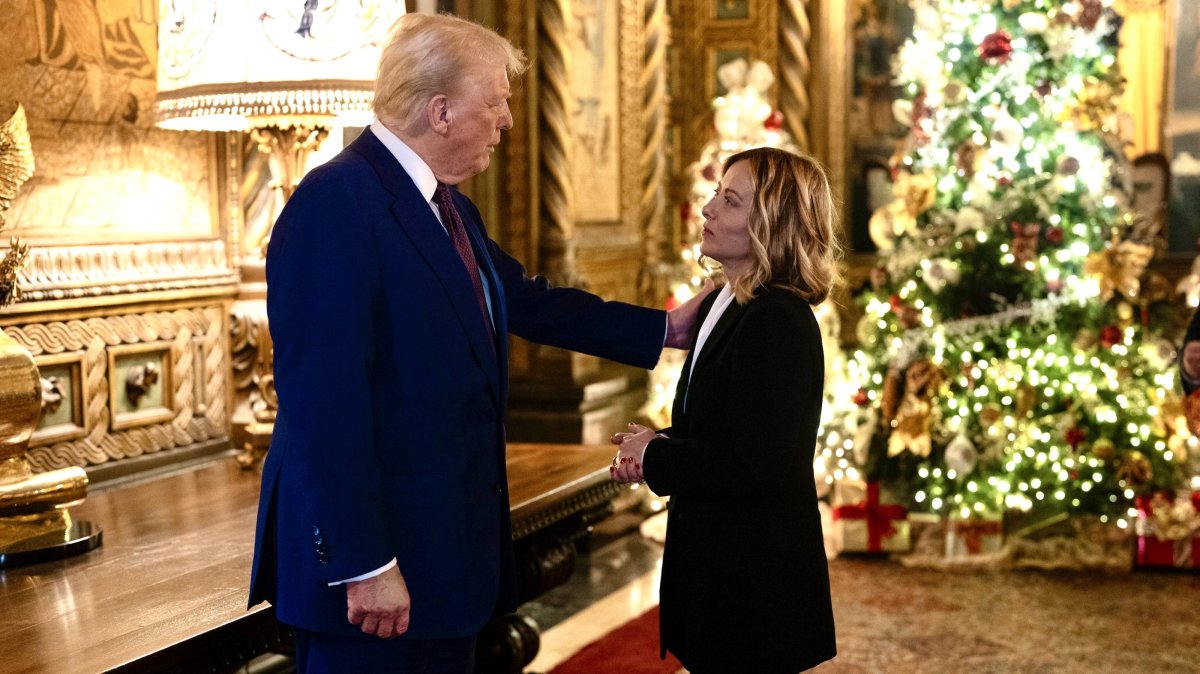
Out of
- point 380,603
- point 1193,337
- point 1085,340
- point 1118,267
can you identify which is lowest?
point 380,603

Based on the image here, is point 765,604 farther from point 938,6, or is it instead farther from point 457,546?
point 938,6

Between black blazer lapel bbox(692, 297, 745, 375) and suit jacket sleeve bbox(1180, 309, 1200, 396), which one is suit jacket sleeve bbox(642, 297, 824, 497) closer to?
black blazer lapel bbox(692, 297, 745, 375)

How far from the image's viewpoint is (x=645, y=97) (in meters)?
6.75

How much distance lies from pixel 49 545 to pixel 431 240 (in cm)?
90

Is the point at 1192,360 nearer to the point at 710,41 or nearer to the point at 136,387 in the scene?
the point at 136,387

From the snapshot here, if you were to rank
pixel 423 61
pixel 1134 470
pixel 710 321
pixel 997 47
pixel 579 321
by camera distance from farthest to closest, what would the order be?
pixel 997 47, pixel 1134 470, pixel 579 321, pixel 710 321, pixel 423 61

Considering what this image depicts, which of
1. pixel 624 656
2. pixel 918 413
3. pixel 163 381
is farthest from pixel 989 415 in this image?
pixel 163 381

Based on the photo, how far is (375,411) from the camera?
1.79m

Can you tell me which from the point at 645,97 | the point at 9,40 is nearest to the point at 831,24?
the point at 645,97

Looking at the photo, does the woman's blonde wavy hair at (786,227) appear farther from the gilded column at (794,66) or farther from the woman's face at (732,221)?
the gilded column at (794,66)

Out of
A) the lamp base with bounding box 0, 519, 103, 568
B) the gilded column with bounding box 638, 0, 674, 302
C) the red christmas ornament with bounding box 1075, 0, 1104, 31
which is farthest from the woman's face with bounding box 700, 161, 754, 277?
the gilded column with bounding box 638, 0, 674, 302

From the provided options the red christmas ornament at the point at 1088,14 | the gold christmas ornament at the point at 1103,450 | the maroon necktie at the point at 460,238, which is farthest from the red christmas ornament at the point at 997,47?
the maroon necktie at the point at 460,238

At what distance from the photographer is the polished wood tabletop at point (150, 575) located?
175 cm

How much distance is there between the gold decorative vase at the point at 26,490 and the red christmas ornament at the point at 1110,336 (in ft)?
12.8
